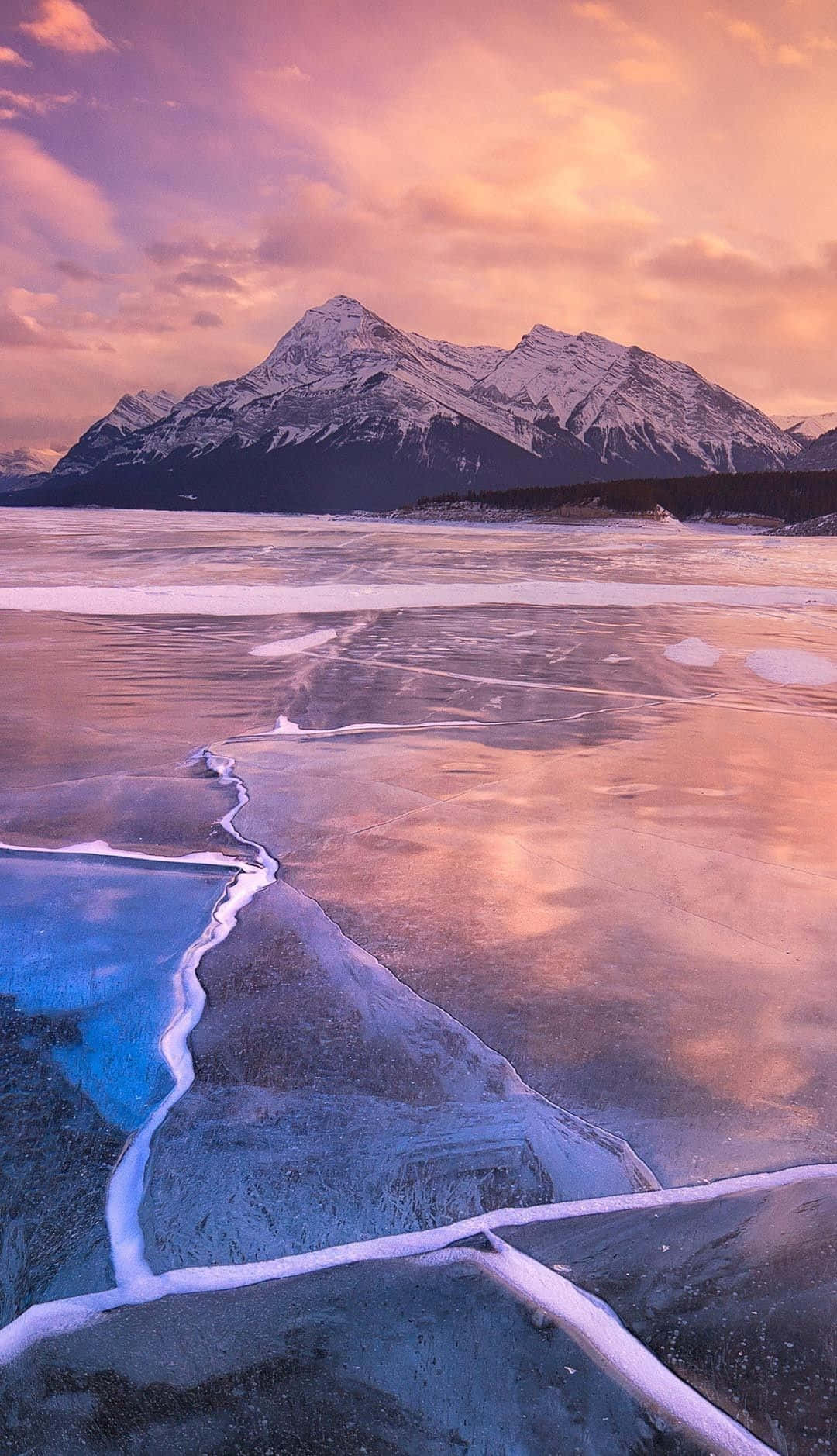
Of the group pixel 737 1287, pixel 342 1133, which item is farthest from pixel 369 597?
pixel 737 1287

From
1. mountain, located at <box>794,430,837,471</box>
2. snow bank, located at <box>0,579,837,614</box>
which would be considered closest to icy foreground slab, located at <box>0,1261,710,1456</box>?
snow bank, located at <box>0,579,837,614</box>

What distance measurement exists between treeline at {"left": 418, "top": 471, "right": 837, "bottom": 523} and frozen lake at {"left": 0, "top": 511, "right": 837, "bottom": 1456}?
74.7 metres

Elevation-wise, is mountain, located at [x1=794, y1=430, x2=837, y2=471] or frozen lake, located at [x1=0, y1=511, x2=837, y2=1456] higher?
mountain, located at [x1=794, y1=430, x2=837, y2=471]

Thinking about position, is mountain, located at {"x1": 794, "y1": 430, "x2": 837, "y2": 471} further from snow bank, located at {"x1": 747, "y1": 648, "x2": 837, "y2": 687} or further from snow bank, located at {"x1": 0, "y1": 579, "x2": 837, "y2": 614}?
snow bank, located at {"x1": 747, "y1": 648, "x2": 837, "y2": 687}

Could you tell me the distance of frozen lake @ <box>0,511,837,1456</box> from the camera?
2.13 metres

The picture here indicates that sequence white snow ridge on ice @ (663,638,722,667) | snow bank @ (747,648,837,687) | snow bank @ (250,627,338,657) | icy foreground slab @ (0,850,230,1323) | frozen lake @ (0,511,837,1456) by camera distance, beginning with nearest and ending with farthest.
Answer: frozen lake @ (0,511,837,1456), icy foreground slab @ (0,850,230,1323), snow bank @ (747,648,837,687), white snow ridge on ice @ (663,638,722,667), snow bank @ (250,627,338,657)

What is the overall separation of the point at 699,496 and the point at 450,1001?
99.2 m

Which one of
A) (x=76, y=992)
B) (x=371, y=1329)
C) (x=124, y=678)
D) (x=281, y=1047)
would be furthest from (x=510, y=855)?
(x=124, y=678)

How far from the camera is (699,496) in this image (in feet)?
311

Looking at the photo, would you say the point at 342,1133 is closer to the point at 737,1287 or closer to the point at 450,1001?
the point at 450,1001

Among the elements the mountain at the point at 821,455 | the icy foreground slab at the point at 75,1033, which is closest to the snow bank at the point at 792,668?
the icy foreground slab at the point at 75,1033

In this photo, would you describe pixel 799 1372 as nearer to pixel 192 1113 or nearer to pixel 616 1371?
pixel 616 1371

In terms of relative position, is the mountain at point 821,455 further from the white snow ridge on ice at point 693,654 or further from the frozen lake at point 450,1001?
the frozen lake at point 450,1001

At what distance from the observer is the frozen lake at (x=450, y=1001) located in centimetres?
213
